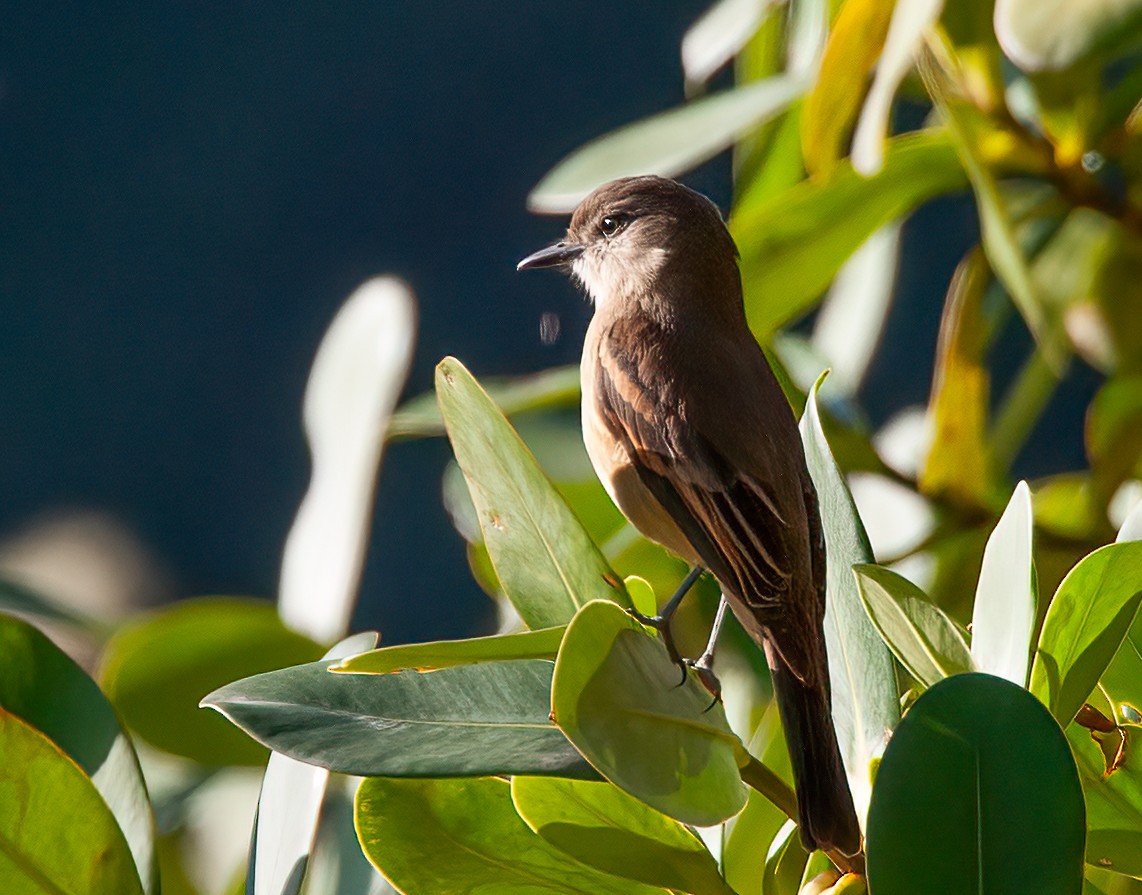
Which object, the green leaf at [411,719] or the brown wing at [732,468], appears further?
the brown wing at [732,468]

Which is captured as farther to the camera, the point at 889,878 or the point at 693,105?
the point at 693,105

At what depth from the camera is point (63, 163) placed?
11.1ft

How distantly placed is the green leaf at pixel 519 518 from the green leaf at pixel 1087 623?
0.86 feet

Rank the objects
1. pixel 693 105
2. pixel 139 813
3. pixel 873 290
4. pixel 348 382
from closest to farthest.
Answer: pixel 139 813 → pixel 348 382 → pixel 693 105 → pixel 873 290

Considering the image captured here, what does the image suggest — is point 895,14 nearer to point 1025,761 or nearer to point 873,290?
point 873,290

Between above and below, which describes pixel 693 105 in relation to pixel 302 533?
above

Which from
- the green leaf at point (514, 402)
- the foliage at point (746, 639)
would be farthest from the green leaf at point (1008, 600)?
the green leaf at point (514, 402)

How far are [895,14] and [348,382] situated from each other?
2.02 feet

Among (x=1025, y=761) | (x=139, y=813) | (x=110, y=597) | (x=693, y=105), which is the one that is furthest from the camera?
(x=110, y=597)

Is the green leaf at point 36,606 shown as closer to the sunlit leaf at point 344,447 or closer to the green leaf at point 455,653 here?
the sunlit leaf at point 344,447

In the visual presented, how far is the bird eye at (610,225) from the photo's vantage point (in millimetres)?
1797

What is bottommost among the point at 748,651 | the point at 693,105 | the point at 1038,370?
the point at 748,651

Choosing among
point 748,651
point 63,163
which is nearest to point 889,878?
point 748,651

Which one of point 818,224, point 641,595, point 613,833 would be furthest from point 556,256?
point 613,833
